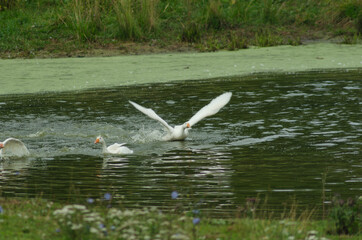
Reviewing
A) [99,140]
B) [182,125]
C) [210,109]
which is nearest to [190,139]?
[182,125]

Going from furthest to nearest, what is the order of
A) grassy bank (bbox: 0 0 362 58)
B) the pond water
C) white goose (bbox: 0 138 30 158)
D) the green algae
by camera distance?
grassy bank (bbox: 0 0 362 58), the green algae, white goose (bbox: 0 138 30 158), the pond water

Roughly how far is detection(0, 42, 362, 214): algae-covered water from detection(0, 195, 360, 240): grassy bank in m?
0.43

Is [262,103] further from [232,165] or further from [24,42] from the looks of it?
[24,42]

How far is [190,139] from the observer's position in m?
12.7

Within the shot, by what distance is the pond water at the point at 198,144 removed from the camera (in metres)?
8.59

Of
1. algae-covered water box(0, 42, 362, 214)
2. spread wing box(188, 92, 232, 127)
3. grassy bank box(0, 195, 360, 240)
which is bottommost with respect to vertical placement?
algae-covered water box(0, 42, 362, 214)

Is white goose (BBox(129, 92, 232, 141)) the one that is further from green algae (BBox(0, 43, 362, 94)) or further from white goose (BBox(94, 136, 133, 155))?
green algae (BBox(0, 43, 362, 94))

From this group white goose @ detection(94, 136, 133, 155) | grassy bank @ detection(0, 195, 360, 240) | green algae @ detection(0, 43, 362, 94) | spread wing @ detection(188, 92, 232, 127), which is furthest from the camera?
green algae @ detection(0, 43, 362, 94)

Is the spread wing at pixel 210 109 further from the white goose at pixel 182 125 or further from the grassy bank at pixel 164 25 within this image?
→ the grassy bank at pixel 164 25

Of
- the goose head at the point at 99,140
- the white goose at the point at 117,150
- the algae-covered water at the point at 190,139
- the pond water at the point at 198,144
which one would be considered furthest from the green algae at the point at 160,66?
the white goose at the point at 117,150

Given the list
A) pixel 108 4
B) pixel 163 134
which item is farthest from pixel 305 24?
pixel 163 134

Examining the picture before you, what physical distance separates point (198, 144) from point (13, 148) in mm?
2992

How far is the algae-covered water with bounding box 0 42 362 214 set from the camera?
862 cm

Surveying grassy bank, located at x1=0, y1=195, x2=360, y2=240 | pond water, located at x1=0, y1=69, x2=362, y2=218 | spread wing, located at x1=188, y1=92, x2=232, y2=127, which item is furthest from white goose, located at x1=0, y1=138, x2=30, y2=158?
grassy bank, located at x1=0, y1=195, x2=360, y2=240
